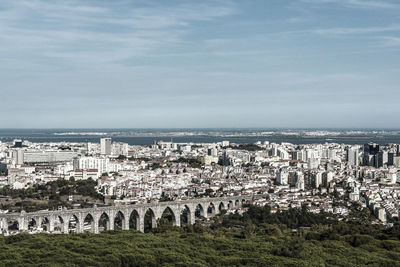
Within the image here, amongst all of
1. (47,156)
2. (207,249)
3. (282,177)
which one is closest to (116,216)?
(207,249)

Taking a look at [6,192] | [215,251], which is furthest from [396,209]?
[6,192]

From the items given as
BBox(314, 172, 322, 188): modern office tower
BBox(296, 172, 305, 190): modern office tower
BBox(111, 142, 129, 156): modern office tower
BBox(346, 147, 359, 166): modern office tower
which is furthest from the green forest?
BBox(111, 142, 129, 156): modern office tower

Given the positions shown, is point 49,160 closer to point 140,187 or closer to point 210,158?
point 210,158

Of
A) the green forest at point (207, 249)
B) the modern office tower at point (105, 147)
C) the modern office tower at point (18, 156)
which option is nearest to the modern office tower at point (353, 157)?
the modern office tower at point (105, 147)

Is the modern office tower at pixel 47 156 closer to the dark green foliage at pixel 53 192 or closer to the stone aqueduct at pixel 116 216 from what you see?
the dark green foliage at pixel 53 192

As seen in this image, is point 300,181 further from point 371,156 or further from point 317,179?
point 371,156

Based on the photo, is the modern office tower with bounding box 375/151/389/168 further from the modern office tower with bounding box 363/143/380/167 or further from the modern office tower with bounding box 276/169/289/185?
the modern office tower with bounding box 276/169/289/185
